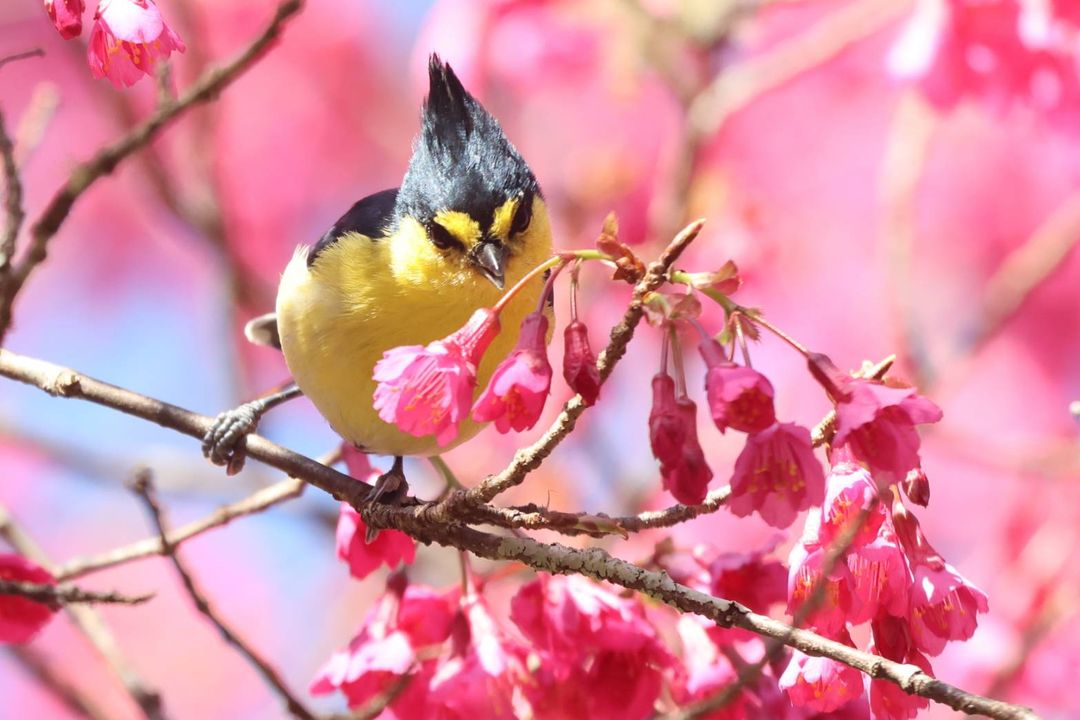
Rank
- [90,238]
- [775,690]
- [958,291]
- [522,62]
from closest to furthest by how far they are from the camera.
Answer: [775,690] < [522,62] < [958,291] < [90,238]

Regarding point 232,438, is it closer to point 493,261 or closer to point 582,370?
point 493,261

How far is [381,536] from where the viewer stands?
217 centimetres

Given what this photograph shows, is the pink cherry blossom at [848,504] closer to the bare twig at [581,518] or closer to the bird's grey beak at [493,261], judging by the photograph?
the bare twig at [581,518]

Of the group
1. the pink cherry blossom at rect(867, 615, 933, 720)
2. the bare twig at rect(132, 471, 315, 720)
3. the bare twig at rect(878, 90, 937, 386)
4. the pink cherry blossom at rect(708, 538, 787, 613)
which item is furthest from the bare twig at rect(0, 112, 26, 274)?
the bare twig at rect(878, 90, 937, 386)

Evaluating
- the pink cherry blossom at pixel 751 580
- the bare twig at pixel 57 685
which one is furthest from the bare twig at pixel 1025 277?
the bare twig at pixel 57 685

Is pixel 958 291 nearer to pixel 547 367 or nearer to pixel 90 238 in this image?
pixel 90 238

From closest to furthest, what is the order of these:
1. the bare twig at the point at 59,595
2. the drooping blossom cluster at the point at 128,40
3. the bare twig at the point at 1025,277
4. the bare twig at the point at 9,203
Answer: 1. the drooping blossom cluster at the point at 128,40
2. the bare twig at the point at 59,595
3. the bare twig at the point at 9,203
4. the bare twig at the point at 1025,277

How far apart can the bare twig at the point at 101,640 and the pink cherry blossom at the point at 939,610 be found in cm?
134

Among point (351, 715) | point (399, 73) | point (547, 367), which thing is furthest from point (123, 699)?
point (547, 367)

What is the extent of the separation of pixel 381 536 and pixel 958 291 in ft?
12.7

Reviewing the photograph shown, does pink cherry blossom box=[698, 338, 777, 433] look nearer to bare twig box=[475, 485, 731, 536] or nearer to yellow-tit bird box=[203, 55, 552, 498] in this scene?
bare twig box=[475, 485, 731, 536]

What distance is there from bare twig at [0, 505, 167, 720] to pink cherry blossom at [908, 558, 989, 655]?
1.34 m

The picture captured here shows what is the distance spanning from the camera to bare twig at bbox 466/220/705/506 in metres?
1.49

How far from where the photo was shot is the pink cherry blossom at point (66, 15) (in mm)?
1357
